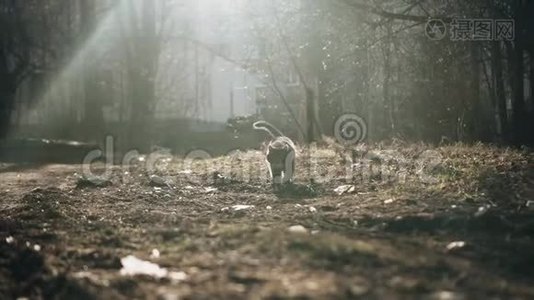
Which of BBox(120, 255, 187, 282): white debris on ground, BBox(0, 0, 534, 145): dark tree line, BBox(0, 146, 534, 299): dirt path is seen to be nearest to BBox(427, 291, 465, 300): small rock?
BBox(0, 146, 534, 299): dirt path

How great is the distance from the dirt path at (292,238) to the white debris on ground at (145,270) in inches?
2.1

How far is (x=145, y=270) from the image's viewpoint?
14.7ft

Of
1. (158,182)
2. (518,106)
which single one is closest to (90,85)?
(518,106)

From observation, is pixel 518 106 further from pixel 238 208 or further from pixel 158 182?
pixel 238 208

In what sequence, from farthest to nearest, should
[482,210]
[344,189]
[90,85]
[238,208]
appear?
[90,85]
[344,189]
[238,208]
[482,210]

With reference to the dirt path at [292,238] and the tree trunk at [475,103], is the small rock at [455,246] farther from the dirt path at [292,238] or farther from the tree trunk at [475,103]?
the tree trunk at [475,103]

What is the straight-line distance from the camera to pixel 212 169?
39.2 feet

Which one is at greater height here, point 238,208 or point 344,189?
point 344,189

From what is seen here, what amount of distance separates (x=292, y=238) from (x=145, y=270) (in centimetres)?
109

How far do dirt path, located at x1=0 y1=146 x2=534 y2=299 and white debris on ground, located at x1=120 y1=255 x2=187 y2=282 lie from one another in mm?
54

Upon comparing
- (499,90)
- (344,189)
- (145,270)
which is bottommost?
(145,270)

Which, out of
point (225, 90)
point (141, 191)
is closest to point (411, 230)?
point (141, 191)

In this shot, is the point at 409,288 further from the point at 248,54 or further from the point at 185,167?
the point at 248,54

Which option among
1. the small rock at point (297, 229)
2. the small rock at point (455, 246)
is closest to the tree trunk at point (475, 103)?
the small rock at point (297, 229)
